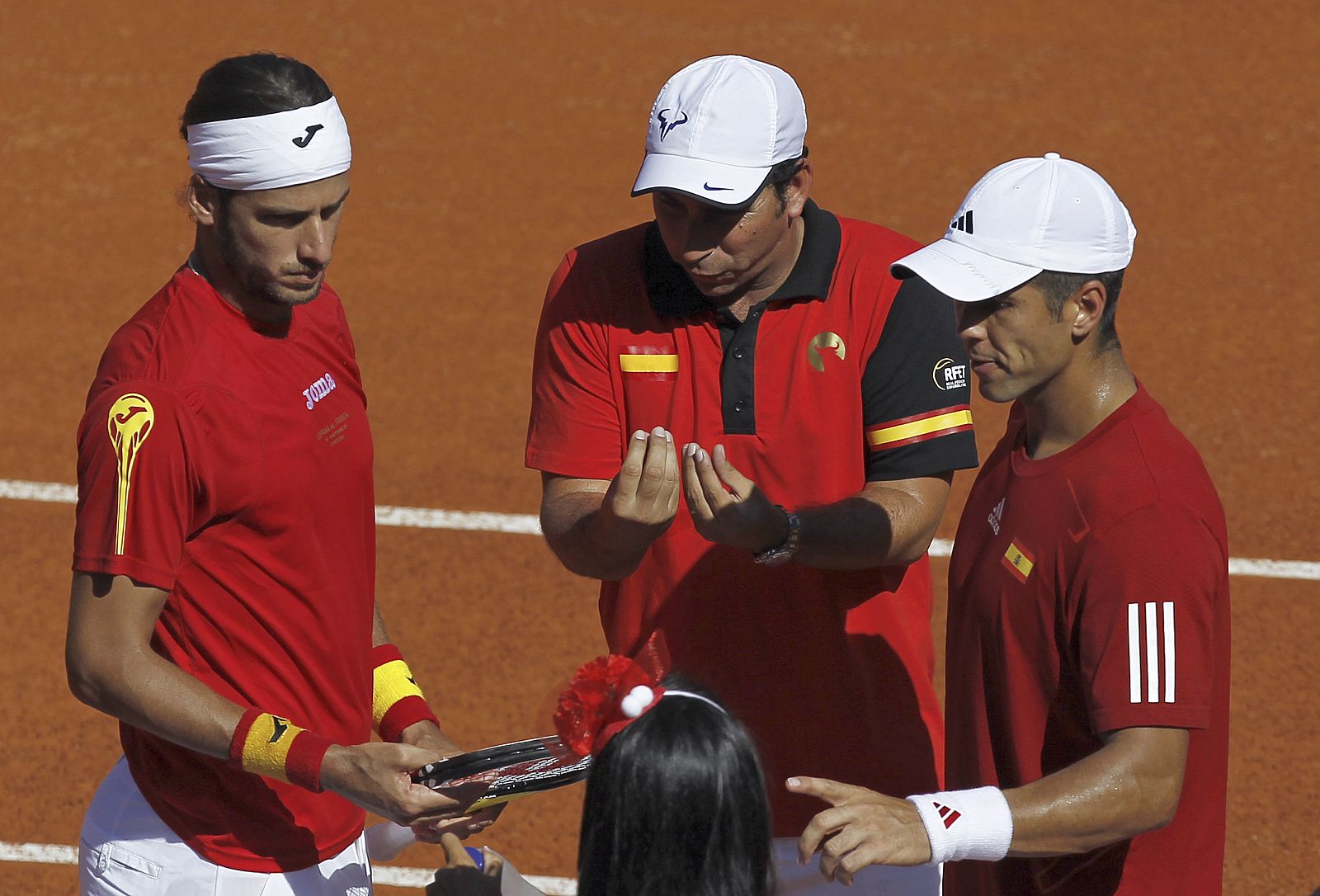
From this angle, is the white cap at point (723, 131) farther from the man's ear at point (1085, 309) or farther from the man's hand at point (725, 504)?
the man's ear at point (1085, 309)

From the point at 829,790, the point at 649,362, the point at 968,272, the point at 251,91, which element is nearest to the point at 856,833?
the point at 829,790

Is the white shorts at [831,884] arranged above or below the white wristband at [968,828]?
below

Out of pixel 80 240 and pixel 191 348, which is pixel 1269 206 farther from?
pixel 191 348

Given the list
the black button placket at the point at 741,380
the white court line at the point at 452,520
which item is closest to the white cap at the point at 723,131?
the black button placket at the point at 741,380

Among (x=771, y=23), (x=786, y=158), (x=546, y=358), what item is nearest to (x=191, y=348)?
(x=546, y=358)

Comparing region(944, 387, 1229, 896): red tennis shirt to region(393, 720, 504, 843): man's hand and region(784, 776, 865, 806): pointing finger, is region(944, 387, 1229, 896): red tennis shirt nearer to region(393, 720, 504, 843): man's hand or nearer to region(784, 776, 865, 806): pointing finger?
region(784, 776, 865, 806): pointing finger

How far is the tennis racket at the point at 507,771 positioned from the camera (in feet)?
10.8

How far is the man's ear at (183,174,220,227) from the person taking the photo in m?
3.62

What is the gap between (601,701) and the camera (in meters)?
2.82

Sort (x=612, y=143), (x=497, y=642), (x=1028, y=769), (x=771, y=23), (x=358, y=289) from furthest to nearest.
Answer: (x=771, y=23) → (x=612, y=143) → (x=358, y=289) → (x=497, y=642) → (x=1028, y=769)

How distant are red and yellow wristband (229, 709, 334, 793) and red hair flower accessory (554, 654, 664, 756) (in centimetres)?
69

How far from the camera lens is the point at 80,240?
1044cm

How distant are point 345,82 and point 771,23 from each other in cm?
347

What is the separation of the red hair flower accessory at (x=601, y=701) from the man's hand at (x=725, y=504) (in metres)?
0.72
